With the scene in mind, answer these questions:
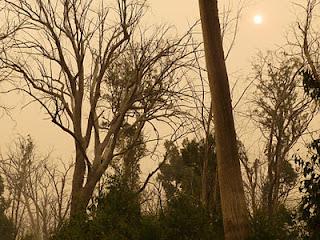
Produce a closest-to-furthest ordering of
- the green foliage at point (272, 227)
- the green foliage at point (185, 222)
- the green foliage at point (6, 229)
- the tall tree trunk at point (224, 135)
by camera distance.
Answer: the tall tree trunk at point (224, 135) → the green foliage at point (272, 227) → the green foliage at point (185, 222) → the green foliage at point (6, 229)


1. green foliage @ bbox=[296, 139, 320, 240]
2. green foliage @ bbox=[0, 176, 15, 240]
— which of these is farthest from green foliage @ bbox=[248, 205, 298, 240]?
green foliage @ bbox=[0, 176, 15, 240]

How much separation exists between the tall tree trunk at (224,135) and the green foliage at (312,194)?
5.93 feet

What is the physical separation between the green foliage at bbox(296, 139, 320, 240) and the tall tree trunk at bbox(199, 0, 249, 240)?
5.93 feet

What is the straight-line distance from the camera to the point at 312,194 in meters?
6.50

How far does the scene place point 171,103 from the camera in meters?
9.77

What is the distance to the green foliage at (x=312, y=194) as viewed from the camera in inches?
251

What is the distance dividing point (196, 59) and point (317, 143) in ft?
11.4

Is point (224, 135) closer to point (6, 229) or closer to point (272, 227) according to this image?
point (272, 227)

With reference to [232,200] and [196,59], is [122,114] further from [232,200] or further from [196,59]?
[232,200]

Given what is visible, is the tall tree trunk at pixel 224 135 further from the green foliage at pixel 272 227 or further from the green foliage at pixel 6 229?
the green foliage at pixel 6 229

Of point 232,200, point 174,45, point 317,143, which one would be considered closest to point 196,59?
point 174,45

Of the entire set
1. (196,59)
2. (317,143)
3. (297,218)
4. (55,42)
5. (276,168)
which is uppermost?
(55,42)

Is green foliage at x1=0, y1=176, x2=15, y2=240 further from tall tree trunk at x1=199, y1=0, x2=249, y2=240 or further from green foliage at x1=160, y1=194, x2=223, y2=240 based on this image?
tall tree trunk at x1=199, y1=0, x2=249, y2=240

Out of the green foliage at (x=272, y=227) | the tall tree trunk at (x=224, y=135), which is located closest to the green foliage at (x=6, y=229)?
the green foliage at (x=272, y=227)
